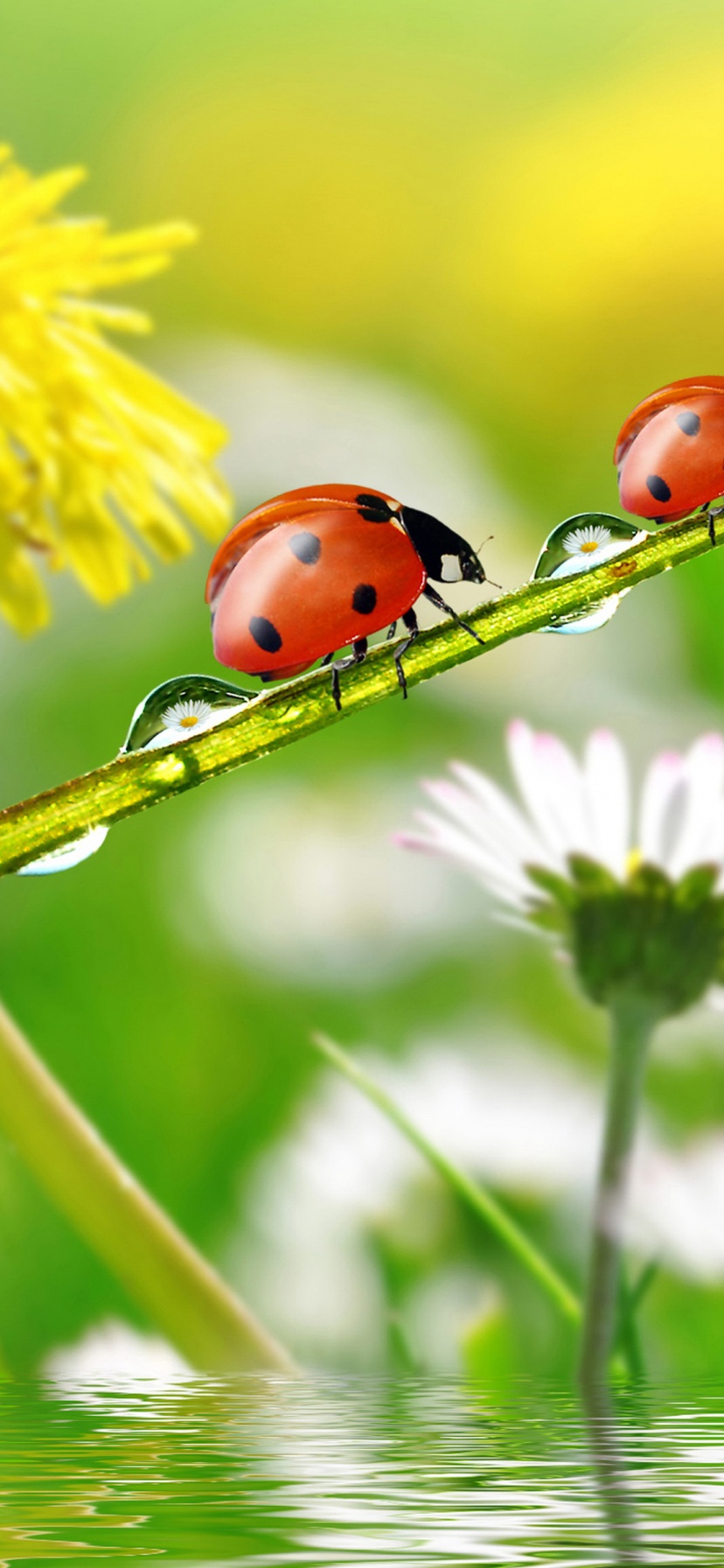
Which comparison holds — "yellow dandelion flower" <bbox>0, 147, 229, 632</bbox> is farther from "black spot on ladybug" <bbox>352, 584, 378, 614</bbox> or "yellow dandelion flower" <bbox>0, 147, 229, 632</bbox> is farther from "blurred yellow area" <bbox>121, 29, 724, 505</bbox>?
"black spot on ladybug" <bbox>352, 584, 378, 614</bbox>

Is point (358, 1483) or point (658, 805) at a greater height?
point (658, 805)

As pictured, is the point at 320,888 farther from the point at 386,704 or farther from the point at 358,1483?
the point at 358,1483

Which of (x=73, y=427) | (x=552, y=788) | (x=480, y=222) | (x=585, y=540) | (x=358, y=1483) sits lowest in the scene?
(x=358, y=1483)

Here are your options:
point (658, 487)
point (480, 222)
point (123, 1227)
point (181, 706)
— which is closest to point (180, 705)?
point (181, 706)

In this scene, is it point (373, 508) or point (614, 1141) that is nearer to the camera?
point (373, 508)

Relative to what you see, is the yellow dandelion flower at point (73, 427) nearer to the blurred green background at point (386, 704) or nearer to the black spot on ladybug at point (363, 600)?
the blurred green background at point (386, 704)

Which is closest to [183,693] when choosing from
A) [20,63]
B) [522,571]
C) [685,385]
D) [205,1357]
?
[685,385]

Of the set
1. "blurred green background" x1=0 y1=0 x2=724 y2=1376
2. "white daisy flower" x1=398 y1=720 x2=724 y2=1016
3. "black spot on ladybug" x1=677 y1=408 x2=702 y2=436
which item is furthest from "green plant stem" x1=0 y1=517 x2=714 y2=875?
"blurred green background" x1=0 y1=0 x2=724 y2=1376
